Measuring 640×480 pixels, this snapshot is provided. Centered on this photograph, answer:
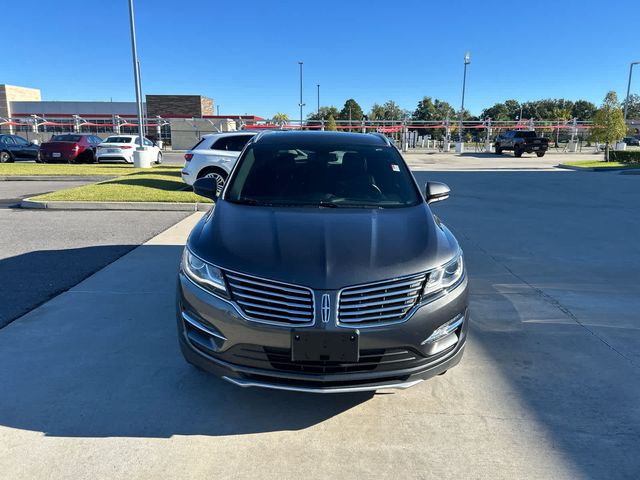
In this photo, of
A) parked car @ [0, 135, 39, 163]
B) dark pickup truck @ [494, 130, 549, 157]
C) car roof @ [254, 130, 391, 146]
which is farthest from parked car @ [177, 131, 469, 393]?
dark pickup truck @ [494, 130, 549, 157]

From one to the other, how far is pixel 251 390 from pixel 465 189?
42.8ft

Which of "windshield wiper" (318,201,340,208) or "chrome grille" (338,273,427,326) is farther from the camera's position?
"windshield wiper" (318,201,340,208)

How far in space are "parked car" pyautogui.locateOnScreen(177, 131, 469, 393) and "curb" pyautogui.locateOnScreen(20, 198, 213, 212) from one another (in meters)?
6.93

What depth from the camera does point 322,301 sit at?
2545mm

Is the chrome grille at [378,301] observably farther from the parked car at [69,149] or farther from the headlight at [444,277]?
the parked car at [69,149]

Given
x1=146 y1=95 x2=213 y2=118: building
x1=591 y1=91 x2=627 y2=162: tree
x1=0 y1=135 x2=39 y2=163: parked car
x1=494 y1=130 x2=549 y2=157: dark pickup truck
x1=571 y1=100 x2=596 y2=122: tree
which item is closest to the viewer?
x1=0 y1=135 x2=39 y2=163: parked car

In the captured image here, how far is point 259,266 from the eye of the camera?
2.68 meters

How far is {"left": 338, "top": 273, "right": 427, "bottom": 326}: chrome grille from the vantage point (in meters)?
2.57

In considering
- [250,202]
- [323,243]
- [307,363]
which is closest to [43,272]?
[250,202]

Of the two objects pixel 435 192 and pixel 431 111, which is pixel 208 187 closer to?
pixel 435 192

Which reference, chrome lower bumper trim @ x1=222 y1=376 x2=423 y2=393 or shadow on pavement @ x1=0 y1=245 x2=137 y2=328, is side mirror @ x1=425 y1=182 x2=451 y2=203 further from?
shadow on pavement @ x1=0 y1=245 x2=137 y2=328

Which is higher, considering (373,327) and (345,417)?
(373,327)

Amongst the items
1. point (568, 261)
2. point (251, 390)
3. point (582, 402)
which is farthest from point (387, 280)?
point (568, 261)

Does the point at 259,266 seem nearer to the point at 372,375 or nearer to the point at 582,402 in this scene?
the point at 372,375
